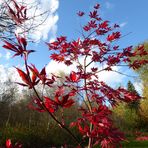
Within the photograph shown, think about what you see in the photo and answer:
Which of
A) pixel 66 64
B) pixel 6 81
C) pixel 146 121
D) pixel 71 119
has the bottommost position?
pixel 66 64

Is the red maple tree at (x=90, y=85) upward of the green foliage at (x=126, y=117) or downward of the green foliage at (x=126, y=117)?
downward

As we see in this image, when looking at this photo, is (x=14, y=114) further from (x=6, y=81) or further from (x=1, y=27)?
(x=1, y=27)

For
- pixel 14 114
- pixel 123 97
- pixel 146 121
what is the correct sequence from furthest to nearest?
pixel 146 121 → pixel 14 114 → pixel 123 97

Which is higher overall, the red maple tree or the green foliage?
the green foliage

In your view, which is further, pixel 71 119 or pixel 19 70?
pixel 71 119

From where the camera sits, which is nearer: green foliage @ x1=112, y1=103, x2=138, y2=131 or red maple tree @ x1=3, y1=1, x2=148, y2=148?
red maple tree @ x1=3, y1=1, x2=148, y2=148

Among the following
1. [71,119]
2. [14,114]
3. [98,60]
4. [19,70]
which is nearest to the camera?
[19,70]

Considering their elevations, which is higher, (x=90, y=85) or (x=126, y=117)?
(x=126, y=117)

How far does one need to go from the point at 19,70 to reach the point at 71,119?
574 inches

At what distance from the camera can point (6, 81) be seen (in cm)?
2319

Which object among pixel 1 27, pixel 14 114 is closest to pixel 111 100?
pixel 1 27

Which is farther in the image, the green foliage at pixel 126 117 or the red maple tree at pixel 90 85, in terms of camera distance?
the green foliage at pixel 126 117

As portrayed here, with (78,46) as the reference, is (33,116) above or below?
above

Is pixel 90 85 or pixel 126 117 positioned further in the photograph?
pixel 126 117
